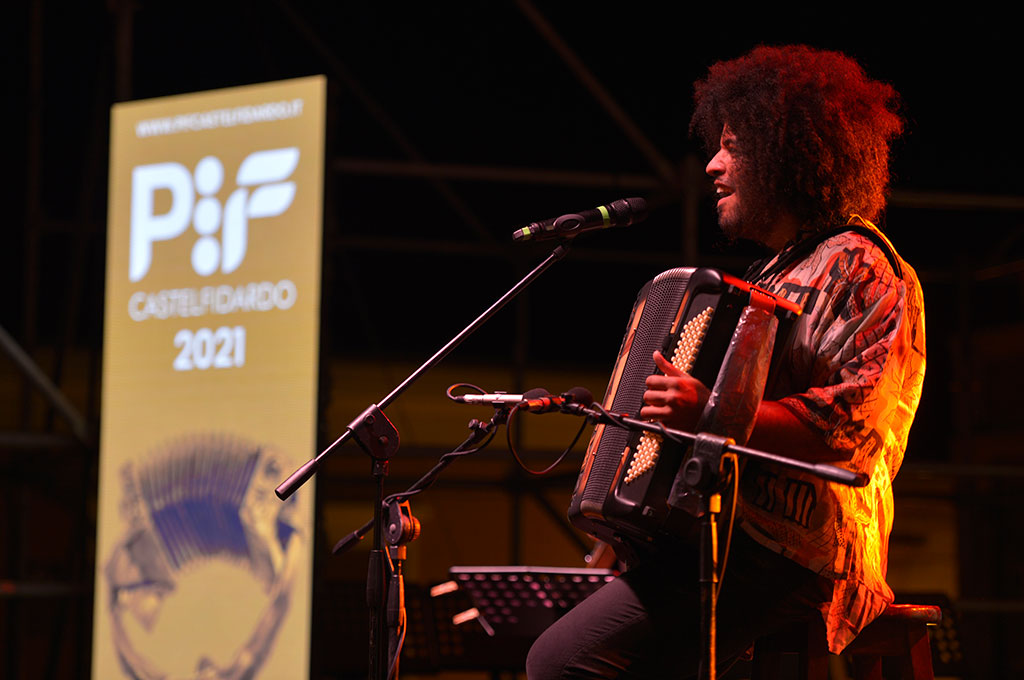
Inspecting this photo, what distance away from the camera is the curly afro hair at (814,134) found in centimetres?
235

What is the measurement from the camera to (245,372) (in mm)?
4688

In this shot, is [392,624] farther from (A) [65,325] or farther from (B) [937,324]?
(B) [937,324]

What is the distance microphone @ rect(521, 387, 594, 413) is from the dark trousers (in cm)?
36

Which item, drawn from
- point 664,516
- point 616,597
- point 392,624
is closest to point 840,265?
point 664,516

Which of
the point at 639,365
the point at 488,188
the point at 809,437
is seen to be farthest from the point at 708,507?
the point at 488,188

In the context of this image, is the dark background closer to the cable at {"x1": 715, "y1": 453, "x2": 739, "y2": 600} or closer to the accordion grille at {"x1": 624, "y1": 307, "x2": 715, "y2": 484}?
the accordion grille at {"x1": 624, "y1": 307, "x2": 715, "y2": 484}

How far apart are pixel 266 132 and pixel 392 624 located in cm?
288

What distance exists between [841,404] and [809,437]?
0.08m

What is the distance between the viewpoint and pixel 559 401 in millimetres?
2078

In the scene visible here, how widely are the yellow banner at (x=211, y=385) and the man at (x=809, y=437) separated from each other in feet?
8.19

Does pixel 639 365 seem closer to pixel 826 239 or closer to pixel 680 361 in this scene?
pixel 680 361

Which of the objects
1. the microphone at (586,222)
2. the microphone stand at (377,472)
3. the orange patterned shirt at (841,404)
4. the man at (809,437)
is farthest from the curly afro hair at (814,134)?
the microphone stand at (377,472)

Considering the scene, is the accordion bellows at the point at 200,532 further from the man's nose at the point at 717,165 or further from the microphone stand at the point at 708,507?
the microphone stand at the point at 708,507

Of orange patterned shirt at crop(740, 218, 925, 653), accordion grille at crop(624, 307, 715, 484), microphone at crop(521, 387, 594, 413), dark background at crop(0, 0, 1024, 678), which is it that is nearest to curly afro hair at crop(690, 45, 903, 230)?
orange patterned shirt at crop(740, 218, 925, 653)
